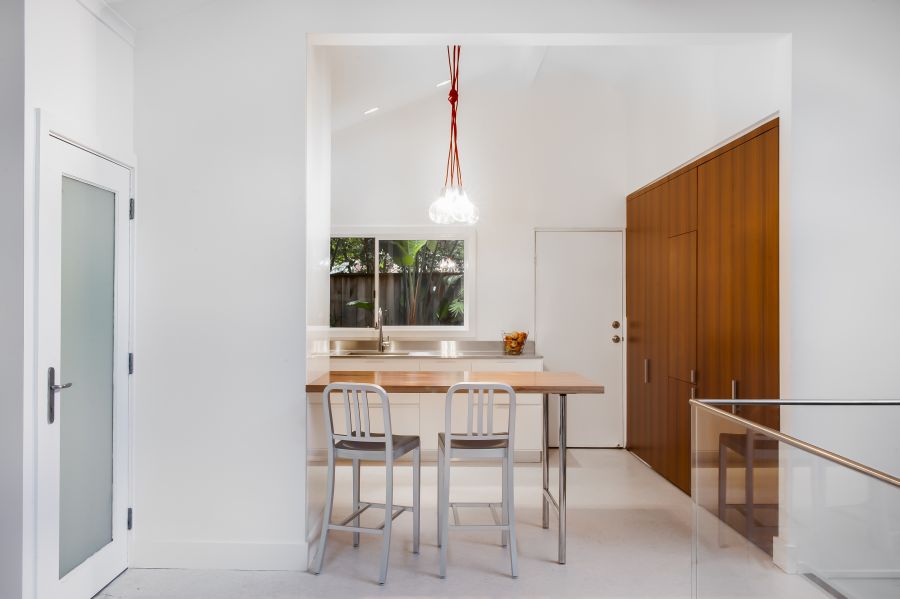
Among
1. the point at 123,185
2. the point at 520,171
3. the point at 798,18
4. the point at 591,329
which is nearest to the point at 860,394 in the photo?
the point at 798,18

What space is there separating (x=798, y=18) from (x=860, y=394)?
1.90 metres

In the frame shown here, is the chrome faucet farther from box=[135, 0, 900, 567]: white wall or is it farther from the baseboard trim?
the baseboard trim

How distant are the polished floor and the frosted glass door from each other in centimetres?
37

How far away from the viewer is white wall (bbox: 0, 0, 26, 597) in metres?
2.25

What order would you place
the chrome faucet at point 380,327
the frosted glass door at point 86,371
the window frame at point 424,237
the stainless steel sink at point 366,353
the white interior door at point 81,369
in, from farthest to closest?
the window frame at point 424,237 → the chrome faucet at point 380,327 → the stainless steel sink at point 366,353 → the frosted glass door at point 86,371 → the white interior door at point 81,369

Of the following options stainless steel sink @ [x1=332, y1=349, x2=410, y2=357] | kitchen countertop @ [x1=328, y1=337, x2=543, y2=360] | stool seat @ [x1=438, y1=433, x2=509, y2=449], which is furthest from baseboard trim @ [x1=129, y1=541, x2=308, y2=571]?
kitchen countertop @ [x1=328, y1=337, x2=543, y2=360]

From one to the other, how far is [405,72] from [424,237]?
59.4 inches

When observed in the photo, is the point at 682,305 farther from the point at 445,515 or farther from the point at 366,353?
the point at 366,353

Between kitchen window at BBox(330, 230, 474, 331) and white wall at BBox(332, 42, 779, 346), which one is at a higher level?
white wall at BBox(332, 42, 779, 346)

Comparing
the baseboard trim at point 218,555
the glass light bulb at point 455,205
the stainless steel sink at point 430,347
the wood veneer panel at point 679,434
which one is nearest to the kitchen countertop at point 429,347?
the stainless steel sink at point 430,347

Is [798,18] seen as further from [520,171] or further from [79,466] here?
[79,466]

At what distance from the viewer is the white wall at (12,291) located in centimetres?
225

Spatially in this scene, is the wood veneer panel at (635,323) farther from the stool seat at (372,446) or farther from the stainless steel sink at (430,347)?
the stool seat at (372,446)

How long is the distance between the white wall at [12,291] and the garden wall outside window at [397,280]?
11.2 feet
